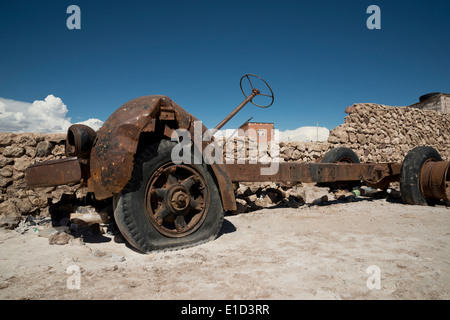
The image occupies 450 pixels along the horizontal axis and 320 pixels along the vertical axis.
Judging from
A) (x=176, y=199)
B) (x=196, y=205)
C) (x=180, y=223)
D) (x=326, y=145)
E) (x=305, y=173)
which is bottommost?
(x=180, y=223)

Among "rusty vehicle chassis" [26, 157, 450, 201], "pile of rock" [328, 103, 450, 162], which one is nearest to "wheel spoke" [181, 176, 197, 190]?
"rusty vehicle chassis" [26, 157, 450, 201]

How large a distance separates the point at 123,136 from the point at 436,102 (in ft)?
66.5

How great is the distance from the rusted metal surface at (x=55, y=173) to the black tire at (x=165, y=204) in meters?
0.50

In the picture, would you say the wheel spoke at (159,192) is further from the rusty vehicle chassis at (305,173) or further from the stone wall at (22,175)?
the stone wall at (22,175)

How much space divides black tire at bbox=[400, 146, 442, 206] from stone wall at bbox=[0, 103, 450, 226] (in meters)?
3.02

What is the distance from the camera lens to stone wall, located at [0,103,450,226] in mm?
4152

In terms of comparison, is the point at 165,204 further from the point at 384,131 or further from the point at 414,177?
the point at 384,131

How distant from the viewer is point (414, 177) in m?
4.93

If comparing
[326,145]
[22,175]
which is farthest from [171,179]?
[326,145]

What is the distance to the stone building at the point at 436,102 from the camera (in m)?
16.1

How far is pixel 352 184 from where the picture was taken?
20.5ft

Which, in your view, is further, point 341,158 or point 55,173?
point 341,158

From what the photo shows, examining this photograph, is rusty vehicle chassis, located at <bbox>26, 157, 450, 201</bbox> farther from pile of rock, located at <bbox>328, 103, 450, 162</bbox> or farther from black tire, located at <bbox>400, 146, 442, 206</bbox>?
pile of rock, located at <bbox>328, 103, 450, 162</bbox>
